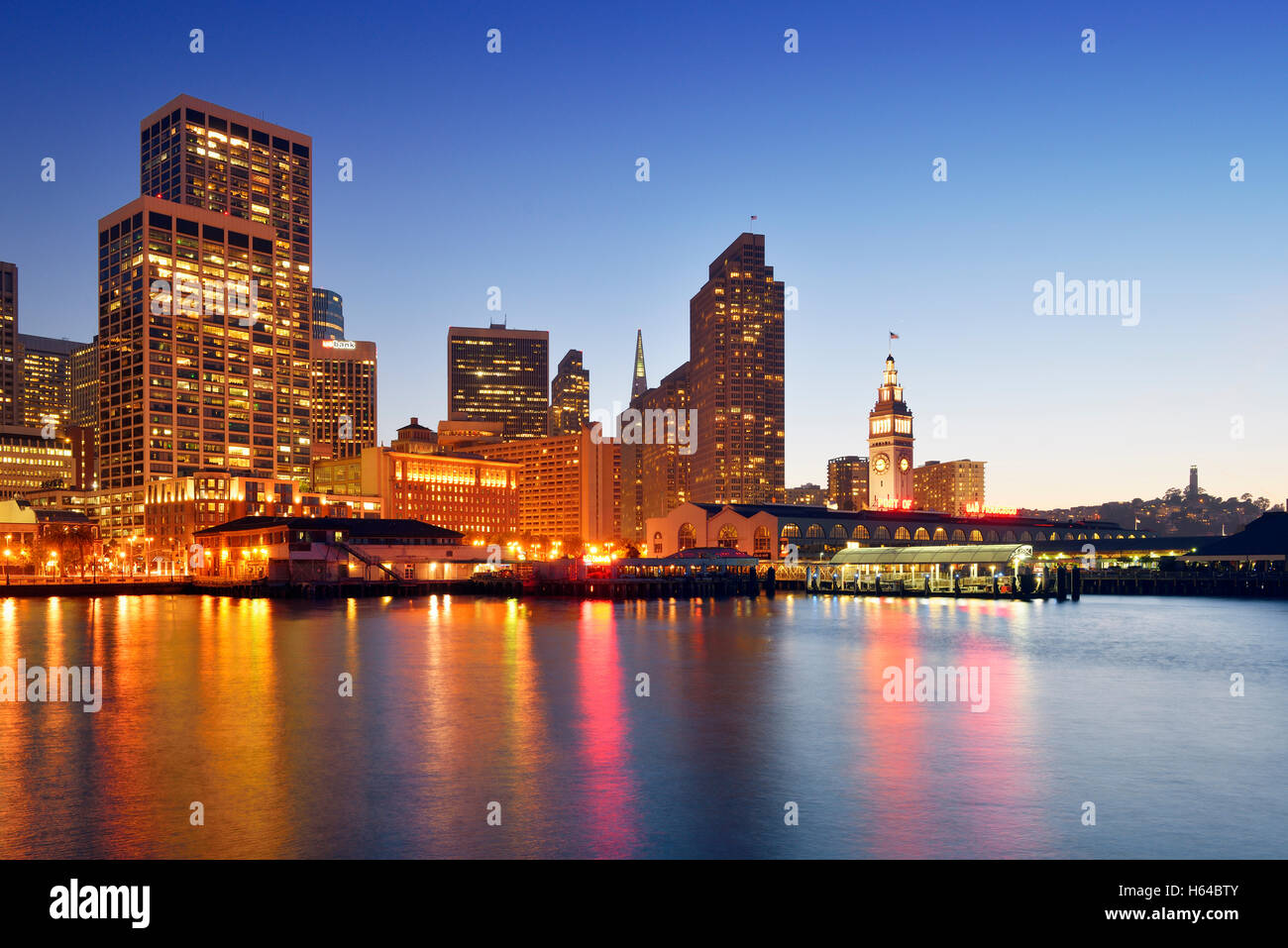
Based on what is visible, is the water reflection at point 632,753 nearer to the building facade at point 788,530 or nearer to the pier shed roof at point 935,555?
the pier shed roof at point 935,555

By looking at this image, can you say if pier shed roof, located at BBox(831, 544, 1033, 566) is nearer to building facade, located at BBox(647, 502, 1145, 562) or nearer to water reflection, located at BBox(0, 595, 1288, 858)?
building facade, located at BBox(647, 502, 1145, 562)

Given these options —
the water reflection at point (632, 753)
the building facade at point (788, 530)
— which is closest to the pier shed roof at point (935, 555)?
the building facade at point (788, 530)

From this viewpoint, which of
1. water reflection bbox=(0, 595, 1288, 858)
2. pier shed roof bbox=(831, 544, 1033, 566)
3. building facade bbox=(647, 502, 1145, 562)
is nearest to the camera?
water reflection bbox=(0, 595, 1288, 858)

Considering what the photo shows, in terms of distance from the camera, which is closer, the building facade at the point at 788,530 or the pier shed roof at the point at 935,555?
the pier shed roof at the point at 935,555

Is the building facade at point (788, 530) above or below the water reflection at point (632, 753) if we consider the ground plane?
above

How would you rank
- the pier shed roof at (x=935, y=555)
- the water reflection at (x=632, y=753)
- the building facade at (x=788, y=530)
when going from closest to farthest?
the water reflection at (x=632, y=753) < the pier shed roof at (x=935, y=555) < the building facade at (x=788, y=530)

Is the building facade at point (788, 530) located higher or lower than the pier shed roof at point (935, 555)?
higher

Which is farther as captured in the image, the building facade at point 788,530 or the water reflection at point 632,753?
the building facade at point 788,530

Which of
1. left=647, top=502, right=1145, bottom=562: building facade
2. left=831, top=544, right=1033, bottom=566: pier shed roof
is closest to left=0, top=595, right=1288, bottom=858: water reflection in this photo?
left=831, top=544, right=1033, bottom=566: pier shed roof

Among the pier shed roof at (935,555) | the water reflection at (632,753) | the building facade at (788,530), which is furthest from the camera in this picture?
the building facade at (788,530)

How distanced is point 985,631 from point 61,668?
204ft

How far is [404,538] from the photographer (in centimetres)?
15962
